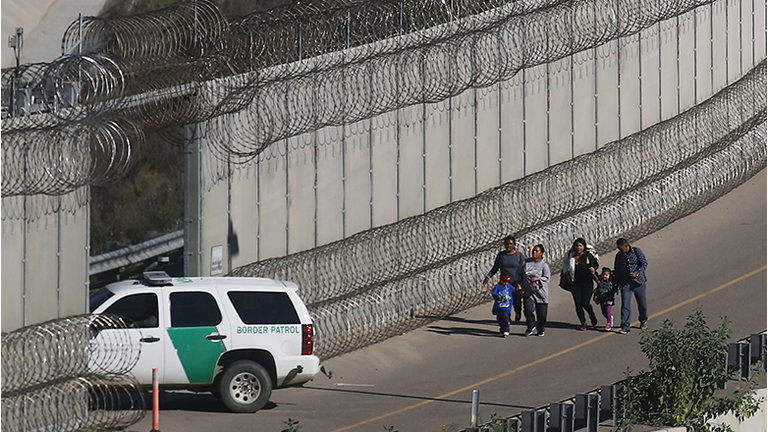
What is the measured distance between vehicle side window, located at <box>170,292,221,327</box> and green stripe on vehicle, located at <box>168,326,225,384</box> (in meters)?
0.08

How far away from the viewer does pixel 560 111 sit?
24625 millimetres

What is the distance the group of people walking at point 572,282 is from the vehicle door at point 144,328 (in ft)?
19.3

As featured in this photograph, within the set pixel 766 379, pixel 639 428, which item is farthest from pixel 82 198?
pixel 766 379

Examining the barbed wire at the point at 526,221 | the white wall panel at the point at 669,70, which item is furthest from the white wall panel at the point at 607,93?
the white wall panel at the point at 669,70

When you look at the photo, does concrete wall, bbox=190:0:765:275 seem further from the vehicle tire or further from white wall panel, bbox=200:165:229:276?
the vehicle tire

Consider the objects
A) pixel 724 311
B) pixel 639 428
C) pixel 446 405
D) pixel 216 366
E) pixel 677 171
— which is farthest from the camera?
pixel 677 171

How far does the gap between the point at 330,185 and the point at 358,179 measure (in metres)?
0.67

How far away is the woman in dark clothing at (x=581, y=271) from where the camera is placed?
19.1 meters

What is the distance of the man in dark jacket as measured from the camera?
1877 cm

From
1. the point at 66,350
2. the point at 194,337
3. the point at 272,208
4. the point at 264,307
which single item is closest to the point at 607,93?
the point at 272,208

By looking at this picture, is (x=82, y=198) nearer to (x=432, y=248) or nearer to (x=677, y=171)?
(x=432, y=248)

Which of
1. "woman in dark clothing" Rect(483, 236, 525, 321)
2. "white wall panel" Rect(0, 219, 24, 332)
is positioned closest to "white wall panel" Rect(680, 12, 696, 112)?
"woman in dark clothing" Rect(483, 236, 525, 321)

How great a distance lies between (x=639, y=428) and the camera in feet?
44.1

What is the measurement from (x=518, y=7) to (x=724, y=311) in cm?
695
